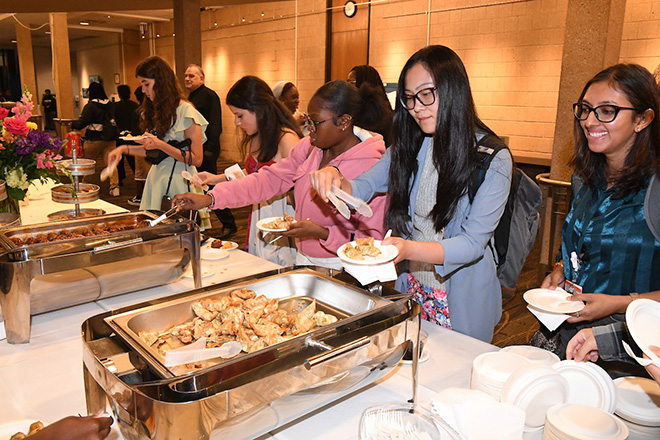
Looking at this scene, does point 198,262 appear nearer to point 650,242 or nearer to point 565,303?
point 565,303

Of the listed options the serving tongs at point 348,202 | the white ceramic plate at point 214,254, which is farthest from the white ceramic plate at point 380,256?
the white ceramic plate at point 214,254

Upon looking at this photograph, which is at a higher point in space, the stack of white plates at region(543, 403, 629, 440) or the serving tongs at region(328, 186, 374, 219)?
the serving tongs at region(328, 186, 374, 219)

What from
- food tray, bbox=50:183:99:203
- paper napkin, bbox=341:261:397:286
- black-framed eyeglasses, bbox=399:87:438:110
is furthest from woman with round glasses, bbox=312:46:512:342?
food tray, bbox=50:183:99:203

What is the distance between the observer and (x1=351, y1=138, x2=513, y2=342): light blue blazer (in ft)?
4.35

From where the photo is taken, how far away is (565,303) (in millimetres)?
1206

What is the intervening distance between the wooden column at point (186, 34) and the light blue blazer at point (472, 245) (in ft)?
16.2

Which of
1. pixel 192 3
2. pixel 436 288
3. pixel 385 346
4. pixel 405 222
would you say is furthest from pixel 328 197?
pixel 192 3

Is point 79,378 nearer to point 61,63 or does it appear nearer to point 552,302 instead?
point 552,302

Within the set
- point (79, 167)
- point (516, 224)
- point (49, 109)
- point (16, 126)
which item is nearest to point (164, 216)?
point (16, 126)

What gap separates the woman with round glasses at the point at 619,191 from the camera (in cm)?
135

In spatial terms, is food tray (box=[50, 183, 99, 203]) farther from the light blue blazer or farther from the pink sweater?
the light blue blazer

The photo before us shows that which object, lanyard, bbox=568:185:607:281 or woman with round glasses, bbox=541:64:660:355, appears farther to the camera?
lanyard, bbox=568:185:607:281

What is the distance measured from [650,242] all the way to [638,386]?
0.51m

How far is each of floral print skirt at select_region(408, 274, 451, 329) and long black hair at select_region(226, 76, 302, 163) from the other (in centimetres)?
117
